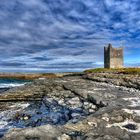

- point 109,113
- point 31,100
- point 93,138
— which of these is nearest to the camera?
point 93,138

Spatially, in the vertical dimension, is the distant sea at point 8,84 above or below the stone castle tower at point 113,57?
below

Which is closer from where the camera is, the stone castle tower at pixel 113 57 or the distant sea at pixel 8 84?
the distant sea at pixel 8 84

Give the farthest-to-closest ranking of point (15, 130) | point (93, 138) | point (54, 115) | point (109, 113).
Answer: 1. point (54, 115)
2. point (109, 113)
3. point (15, 130)
4. point (93, 138)

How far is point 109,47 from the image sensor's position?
106 m

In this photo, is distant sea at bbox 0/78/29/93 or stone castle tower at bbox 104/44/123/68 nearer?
distant sea at bbox 0/78/29/93

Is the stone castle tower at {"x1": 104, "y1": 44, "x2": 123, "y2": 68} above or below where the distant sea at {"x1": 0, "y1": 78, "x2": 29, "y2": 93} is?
above

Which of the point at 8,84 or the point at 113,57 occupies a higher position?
the point at 113,57

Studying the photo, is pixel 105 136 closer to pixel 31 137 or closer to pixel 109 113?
pixel 31 137

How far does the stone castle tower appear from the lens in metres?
106

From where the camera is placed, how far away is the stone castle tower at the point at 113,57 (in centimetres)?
10569

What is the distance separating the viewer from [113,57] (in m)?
106

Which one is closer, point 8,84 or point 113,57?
point 8,84

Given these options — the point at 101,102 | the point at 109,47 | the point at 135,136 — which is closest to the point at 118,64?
the point at 109,47

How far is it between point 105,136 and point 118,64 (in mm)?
101418
